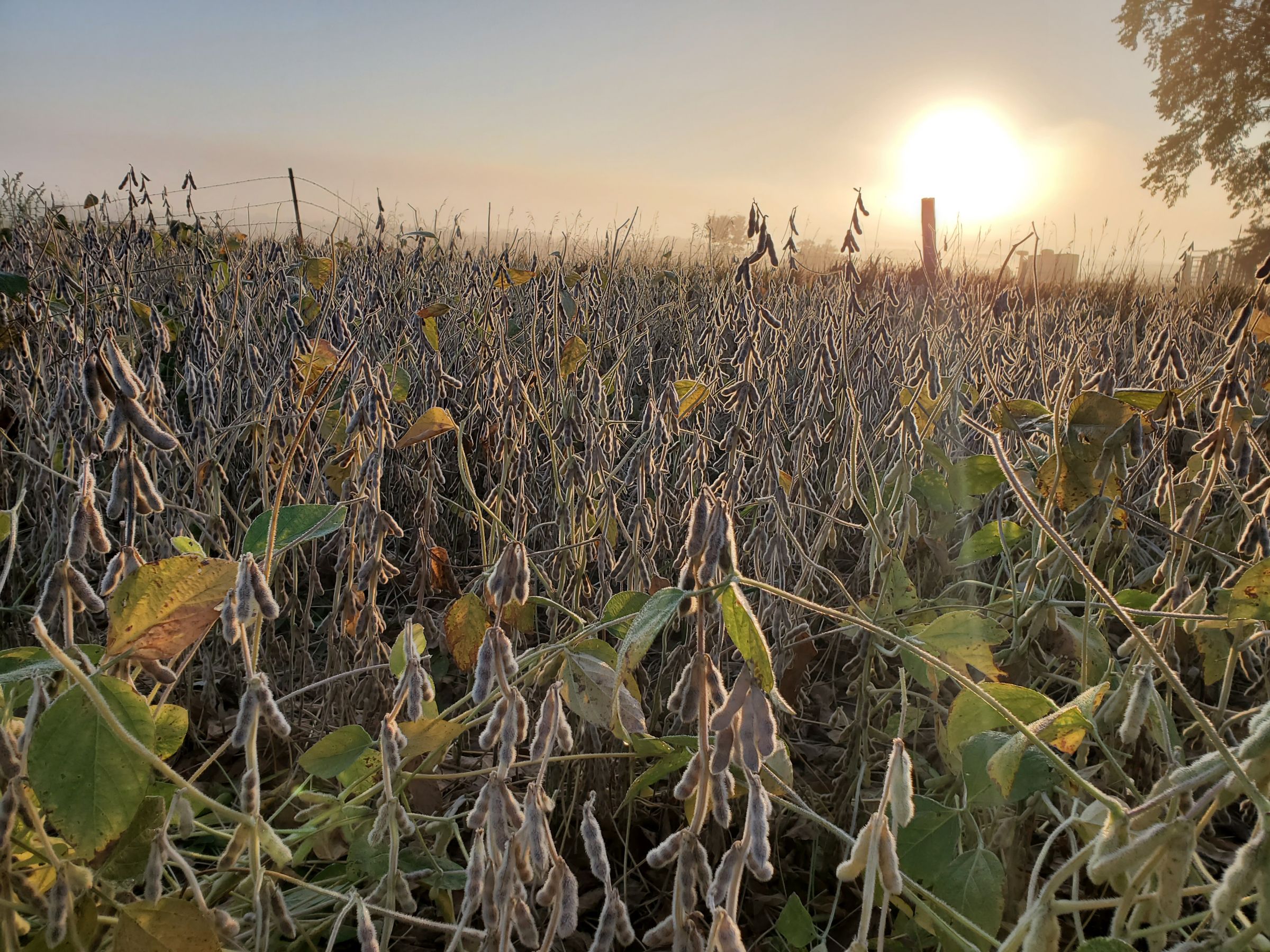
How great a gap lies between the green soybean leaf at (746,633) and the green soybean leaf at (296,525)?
19.7 inches

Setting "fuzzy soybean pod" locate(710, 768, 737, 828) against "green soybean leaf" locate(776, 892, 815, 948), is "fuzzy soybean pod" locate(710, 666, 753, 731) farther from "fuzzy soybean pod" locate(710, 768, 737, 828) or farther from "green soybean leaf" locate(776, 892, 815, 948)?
"green soybean leaf" locate(776, 892, 815, 948)

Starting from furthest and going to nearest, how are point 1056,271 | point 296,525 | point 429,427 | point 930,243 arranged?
point 1056,271
point 930,243
point 429,427
point 296,525

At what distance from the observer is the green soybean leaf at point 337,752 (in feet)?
3.02

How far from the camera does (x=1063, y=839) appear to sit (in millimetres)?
1402

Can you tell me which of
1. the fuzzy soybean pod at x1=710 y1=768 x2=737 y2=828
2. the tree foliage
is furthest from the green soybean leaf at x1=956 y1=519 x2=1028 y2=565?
the tree foliage

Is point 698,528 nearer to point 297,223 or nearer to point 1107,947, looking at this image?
point 1107,947

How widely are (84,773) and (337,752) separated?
0.33 meters

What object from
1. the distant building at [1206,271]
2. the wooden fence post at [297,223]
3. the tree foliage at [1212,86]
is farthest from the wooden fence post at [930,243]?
the tree foliage at [1212,86]

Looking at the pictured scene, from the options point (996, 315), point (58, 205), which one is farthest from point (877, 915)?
point (58, 205)

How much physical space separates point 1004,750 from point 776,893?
0.75m

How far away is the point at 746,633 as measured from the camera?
555 mm

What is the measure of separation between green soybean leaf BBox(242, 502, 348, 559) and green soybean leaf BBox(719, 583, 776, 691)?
502 millimetres

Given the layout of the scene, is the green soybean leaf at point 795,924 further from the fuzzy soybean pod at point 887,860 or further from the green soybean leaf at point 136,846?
the green soybean leaf at point 136,846

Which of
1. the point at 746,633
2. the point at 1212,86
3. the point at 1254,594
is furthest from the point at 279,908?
the point at 1212,86
